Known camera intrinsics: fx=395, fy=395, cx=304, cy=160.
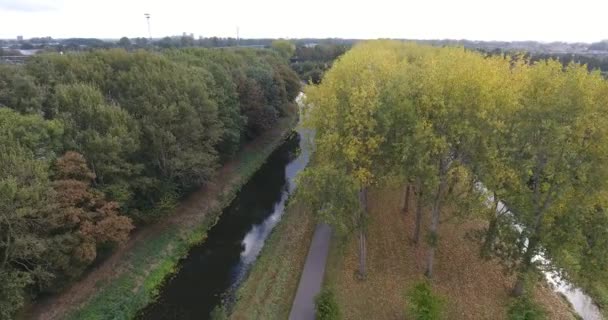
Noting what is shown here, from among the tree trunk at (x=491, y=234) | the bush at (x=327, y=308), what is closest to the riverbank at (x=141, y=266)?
the bush at (x=327, y=308)

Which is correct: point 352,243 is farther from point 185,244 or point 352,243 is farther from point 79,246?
point 79,246

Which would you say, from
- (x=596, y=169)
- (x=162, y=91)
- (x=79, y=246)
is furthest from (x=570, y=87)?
(x=162, y=91)

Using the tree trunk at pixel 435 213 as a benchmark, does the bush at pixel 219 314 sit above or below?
below

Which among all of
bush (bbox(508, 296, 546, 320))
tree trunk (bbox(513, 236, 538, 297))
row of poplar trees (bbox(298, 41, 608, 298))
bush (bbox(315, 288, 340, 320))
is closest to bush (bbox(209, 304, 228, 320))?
bush (bbox(315, 288, 340, 320))

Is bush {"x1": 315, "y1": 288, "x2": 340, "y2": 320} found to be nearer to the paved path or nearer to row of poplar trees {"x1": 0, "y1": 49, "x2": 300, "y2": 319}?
the paved path

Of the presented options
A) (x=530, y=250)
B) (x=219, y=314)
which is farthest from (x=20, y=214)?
(x=530, y=250)

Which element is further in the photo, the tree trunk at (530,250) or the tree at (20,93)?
the tree at (20,93)

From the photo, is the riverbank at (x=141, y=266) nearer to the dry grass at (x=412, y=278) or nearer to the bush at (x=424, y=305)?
the dry grass at (x=412, y=278)

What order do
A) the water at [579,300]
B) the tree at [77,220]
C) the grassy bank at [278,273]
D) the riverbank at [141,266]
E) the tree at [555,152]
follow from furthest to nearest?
the riverbank at [141,266] → the water at [579,300] → the grassy bank at [278,273] → the tree at [77,220] → the tree at [555,152]
